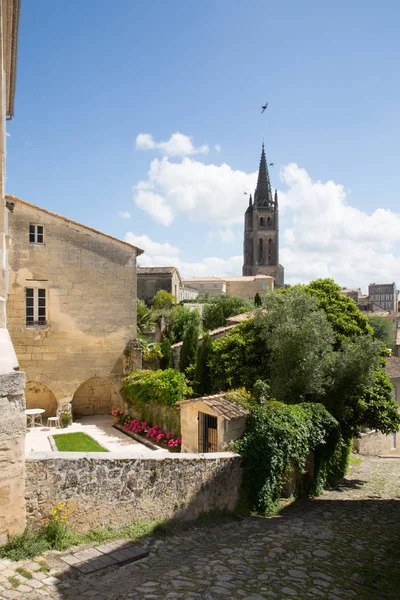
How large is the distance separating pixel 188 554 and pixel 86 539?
164cm

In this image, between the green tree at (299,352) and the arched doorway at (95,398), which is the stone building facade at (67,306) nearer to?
the arched doorway at (95,398)

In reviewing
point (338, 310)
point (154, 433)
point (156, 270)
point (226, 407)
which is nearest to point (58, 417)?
point (154, 433)

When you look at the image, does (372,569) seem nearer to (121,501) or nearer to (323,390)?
(121,501)

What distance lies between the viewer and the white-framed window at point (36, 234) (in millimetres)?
17812

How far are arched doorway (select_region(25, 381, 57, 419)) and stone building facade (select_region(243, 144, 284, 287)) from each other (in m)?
87.6

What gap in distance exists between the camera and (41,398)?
18.6 m

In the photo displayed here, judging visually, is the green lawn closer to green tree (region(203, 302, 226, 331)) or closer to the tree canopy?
the tree canopy

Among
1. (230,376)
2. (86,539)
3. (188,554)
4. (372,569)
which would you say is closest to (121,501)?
(86,539)

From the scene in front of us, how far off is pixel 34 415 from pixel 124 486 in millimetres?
11294

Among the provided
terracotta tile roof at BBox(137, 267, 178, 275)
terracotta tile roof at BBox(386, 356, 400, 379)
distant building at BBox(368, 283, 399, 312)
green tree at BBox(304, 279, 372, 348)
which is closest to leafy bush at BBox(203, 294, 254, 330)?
terracotta tile roof at BBox(137, 267, 178, 275)

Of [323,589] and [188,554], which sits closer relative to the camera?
[323,589]

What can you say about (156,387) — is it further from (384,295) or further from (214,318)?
(384,295)

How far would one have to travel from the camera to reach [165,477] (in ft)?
27.8

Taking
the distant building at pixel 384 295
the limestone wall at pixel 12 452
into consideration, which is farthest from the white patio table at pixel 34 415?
the distant building at pixel 384 295
